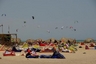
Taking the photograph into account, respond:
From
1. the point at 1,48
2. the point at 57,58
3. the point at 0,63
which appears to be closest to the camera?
the point at 0,63

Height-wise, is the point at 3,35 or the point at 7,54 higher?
the point at 3,35

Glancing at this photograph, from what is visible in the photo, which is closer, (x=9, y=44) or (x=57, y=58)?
(x=57, y=58)

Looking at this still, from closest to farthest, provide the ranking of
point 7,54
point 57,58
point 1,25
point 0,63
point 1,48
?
point 0,63 → point 57,58 → point 7,54 → point 1,48 → point 1,25

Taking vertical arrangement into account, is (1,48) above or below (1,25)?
below

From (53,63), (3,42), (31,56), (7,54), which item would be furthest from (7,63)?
(3,42)

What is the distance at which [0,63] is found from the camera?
12.3 metres

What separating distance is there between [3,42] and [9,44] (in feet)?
3.08

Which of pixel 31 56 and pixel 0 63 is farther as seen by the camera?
pixel 31 56

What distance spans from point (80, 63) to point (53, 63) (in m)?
1.53

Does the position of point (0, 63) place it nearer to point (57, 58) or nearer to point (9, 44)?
point (57, 58)

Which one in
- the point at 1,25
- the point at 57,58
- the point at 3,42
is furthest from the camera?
the point at 1,25

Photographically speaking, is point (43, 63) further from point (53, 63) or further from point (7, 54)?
point (7, 54)

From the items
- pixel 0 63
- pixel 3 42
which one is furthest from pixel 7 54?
pixel 3 42

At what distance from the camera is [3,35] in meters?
32.7
